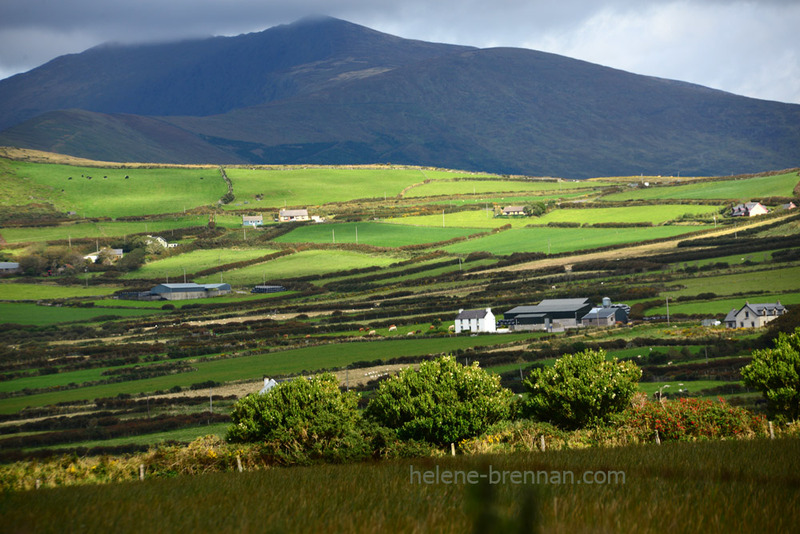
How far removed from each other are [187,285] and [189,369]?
55898 millimetres

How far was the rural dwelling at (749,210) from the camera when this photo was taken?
150875mm

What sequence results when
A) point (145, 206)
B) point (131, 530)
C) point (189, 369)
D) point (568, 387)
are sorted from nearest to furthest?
point (131, 530)
point (568, 387)
point (189, 369)
point (145, 206)

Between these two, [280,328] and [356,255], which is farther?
[356,255]

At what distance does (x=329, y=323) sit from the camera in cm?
10844

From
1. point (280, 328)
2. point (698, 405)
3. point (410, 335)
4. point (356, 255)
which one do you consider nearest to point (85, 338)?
point (280, 328)

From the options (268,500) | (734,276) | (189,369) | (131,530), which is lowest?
(189,369)

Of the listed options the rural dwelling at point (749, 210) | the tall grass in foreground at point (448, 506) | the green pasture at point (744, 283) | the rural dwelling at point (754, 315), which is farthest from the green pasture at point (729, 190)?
the tall grass in foreground at point (448, 506)

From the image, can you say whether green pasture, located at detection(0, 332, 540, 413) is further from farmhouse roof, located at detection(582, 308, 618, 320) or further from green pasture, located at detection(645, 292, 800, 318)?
green pasture, located at detection(645, 292, 800, 318)

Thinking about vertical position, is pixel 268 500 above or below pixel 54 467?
above

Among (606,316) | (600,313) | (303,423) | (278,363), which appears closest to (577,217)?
(600,313)

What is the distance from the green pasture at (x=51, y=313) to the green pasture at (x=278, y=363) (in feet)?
113

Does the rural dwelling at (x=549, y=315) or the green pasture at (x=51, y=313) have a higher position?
the rural dwelling at (x=549, y=315)

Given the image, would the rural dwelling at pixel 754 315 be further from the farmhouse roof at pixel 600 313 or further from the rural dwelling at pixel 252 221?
the rural dwelling at pixel 252 221

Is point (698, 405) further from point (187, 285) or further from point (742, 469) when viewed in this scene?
point (187, 285)
